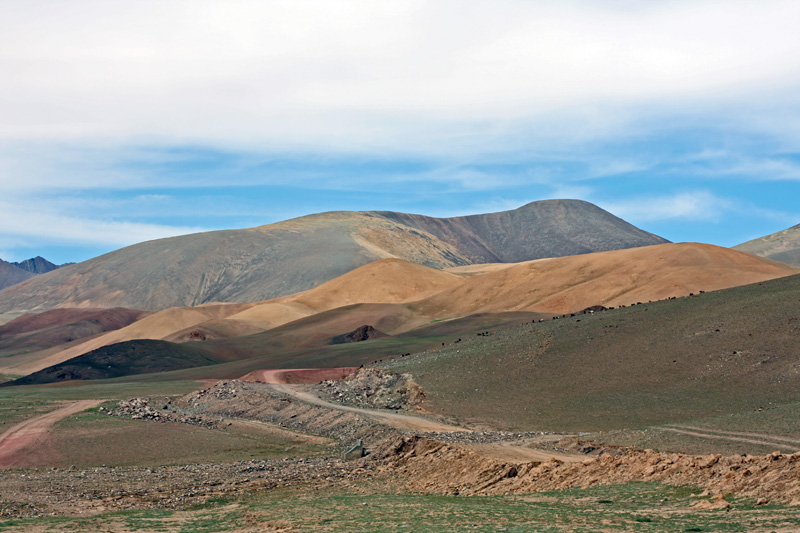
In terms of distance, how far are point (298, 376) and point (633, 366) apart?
28639 mm

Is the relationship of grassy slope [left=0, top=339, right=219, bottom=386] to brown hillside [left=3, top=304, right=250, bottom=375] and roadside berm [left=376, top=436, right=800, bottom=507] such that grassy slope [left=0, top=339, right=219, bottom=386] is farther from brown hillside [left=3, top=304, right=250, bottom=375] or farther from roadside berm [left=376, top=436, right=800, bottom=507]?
roadside berm [left=376, top=436, right=800, bottom=507]

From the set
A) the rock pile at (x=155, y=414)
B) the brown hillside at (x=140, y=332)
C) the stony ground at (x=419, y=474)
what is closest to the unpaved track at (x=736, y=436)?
the stony ground at (x=419, y=474)

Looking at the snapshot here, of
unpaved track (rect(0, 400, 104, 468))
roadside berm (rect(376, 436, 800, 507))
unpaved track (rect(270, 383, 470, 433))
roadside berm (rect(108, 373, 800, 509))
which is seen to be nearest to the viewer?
roadside berm (rect(376, 436, 800, 507))

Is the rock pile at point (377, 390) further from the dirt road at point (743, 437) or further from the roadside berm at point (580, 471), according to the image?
the roadside berm at point (580, 471)

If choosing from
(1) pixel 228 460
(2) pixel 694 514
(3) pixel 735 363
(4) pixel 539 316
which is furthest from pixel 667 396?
(4) pixel 539 316

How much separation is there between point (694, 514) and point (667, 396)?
1098 inches

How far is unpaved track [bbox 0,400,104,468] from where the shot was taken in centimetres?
3142

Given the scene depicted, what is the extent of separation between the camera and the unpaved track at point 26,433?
31.4 metres

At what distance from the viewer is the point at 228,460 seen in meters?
31.5

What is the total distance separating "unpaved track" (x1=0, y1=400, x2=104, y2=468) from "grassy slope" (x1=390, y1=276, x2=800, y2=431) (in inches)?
851

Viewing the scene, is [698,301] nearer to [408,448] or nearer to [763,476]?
[408,448]

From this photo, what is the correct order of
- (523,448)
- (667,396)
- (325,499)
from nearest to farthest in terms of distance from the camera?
(325,499), (523,448), (667,396)

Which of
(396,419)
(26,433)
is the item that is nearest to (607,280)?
(396,419)

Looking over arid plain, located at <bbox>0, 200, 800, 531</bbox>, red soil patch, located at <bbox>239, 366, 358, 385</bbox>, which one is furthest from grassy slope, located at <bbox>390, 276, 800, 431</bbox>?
red soil patch, located at <bbox>239, 366, 358, 385</bbox>
